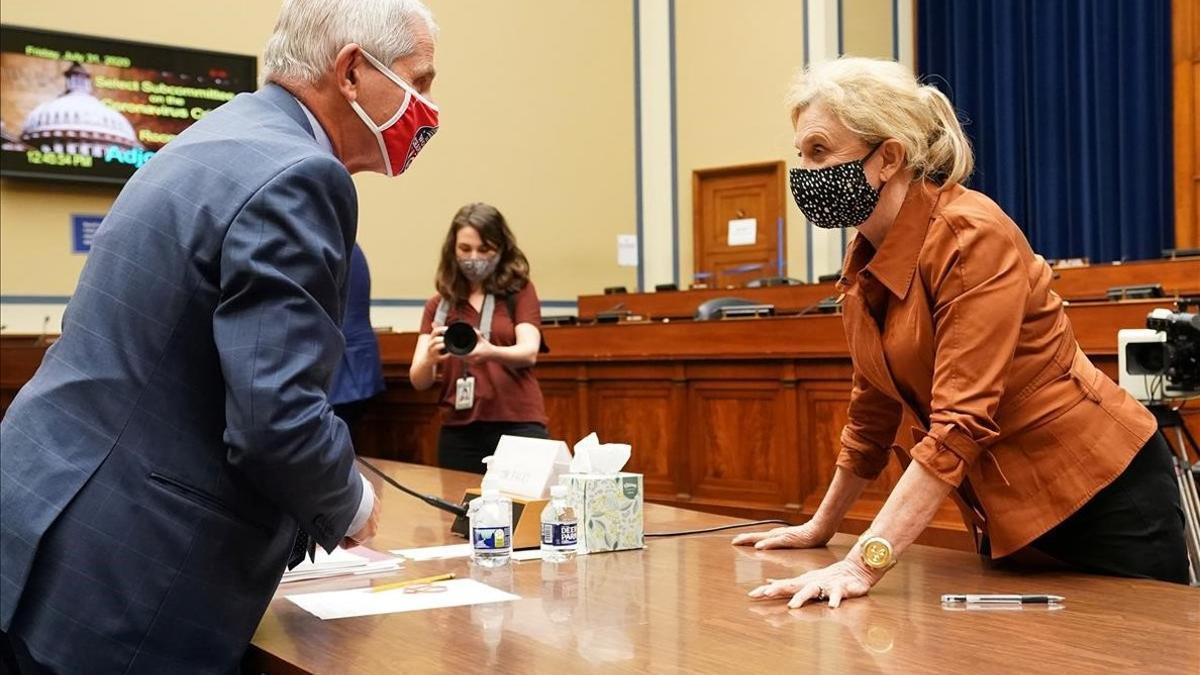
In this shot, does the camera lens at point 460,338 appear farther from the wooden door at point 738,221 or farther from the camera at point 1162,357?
the wooden door at point 738,221

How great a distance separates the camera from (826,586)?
1459 mm

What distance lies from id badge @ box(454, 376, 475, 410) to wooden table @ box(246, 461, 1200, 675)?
1723 millimetres

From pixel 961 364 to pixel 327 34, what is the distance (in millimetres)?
849

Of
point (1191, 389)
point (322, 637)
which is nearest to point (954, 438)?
point (322, 637)

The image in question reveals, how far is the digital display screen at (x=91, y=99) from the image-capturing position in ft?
22.7

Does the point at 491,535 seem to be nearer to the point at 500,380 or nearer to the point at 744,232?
the point at 500,380

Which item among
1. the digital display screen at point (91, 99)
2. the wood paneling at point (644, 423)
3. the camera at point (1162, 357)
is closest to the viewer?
the camera at point (1162, 357)

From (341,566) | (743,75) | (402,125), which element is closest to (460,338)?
(341,566)

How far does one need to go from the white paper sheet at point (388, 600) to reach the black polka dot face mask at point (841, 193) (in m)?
0.67

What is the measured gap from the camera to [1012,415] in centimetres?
157

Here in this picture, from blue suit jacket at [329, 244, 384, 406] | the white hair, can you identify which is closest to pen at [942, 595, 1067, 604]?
the white hair

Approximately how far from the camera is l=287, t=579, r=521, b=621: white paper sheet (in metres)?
1.48

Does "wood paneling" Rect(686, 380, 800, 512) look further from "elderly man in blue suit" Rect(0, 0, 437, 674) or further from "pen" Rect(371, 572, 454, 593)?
"elderly man in blue suit" Rect(0, 0, 437, 674)

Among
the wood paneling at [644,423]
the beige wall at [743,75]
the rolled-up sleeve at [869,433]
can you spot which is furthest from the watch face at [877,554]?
the beige wall at [743,75]
